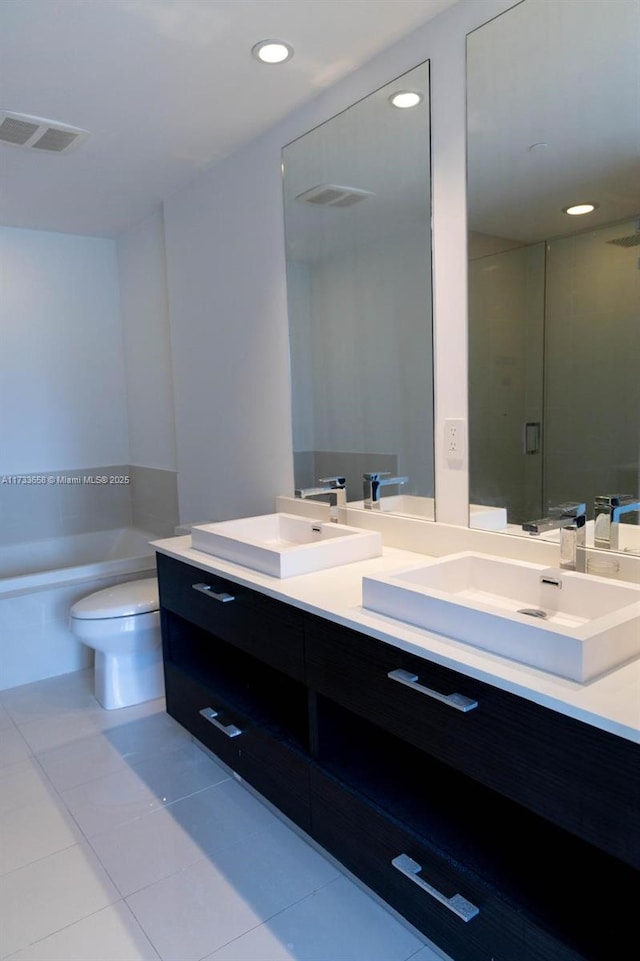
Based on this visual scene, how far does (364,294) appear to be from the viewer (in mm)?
2301

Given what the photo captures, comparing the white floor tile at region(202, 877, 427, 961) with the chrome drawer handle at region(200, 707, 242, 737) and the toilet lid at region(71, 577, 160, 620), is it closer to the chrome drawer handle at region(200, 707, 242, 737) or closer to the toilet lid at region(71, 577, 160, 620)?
the chrome drawer handle at region(200, 707, 242, 737)

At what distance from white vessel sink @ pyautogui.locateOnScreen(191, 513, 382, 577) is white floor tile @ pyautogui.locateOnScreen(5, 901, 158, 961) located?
3.09ft

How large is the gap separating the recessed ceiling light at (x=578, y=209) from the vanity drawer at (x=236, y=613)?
122 cm

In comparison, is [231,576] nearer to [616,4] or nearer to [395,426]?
[395,426]

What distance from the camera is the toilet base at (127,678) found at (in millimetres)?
2682

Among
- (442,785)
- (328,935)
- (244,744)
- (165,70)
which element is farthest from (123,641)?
(165,70)

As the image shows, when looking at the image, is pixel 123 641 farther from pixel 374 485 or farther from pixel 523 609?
pixel 523 609

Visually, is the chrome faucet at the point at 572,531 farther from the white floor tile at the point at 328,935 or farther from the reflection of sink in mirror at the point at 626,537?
the white floor tile at the point at 328,935

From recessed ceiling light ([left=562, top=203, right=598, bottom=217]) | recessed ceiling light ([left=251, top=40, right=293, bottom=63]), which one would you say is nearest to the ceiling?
recessed ceiling light ([left=251, top=40, right=293, bottom=63])

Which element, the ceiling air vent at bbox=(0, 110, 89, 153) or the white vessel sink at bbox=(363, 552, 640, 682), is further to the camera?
the ceiling air vent at bbox=(0, 110, 89, 153)

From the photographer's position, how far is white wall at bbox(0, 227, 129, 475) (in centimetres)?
379

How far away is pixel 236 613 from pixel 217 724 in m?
0.40

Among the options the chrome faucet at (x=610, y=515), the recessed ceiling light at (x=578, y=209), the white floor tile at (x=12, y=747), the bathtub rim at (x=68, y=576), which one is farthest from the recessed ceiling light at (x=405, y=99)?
the white floor tile at (x=12, y=747)

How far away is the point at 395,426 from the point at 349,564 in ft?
1.74
